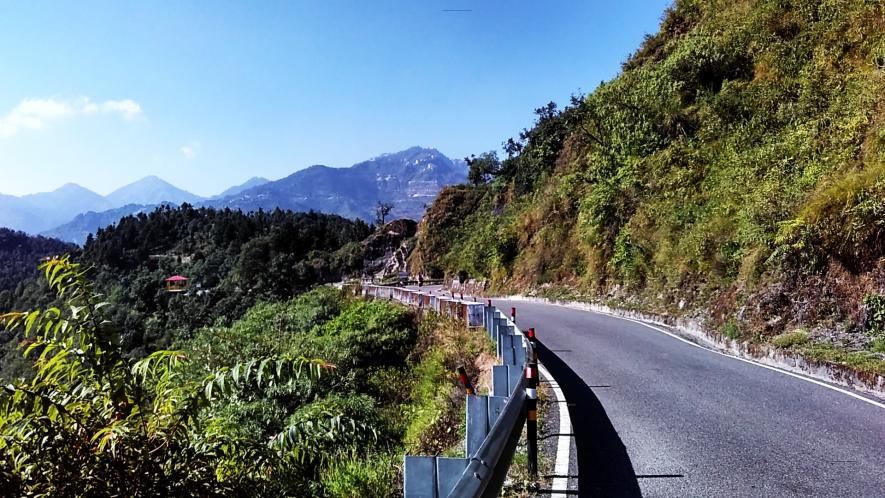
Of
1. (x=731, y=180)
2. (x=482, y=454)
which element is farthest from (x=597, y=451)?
(x=731, y=180)

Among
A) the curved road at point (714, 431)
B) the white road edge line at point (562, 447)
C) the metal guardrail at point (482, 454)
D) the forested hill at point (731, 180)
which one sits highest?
the forested hill at point (731, 180)

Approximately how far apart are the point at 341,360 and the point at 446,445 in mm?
9816

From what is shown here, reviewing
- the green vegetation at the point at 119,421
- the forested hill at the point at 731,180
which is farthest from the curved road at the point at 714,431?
the green vegetation at the point at 119,421

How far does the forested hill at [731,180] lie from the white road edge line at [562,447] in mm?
5216

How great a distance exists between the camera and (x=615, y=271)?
22.1m

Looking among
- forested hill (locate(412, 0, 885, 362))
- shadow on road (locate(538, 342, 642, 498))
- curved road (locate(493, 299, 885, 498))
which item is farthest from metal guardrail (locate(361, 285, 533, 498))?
forested hill (locate(412, 0, 885, 362))

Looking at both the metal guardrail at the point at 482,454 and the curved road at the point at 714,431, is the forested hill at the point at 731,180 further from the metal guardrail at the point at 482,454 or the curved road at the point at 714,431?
the metal guardrail at the point at 482,454

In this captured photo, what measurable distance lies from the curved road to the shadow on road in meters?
0.01

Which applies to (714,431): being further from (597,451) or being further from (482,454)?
(482,454)

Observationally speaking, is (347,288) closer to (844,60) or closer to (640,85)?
(640,85)

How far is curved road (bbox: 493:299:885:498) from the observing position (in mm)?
4770

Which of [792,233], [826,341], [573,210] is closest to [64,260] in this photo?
[826,341]

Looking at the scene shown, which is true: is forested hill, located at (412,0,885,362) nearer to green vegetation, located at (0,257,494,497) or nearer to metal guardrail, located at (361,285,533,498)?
metal guardrail, located at (361,285,533,498)

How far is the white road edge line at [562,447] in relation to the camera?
4945mm
